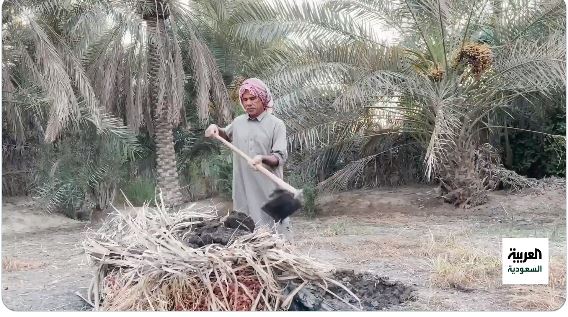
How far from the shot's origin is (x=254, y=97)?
154 inches

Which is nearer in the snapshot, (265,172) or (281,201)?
(265,172)

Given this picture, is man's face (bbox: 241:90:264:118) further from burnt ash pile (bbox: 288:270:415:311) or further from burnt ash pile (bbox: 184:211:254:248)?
burnt ash pile (bbox: 288:270:415:311)

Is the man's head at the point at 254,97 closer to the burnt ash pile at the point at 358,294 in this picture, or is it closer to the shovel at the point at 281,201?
→ the shovel at the point at 281,201

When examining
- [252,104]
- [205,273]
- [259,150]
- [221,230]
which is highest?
[252,104]

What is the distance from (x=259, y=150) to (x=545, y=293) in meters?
1.78

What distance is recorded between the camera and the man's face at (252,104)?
392cm

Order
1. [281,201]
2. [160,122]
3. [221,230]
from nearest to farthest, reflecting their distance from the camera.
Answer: [221,230] < [281,201] < [160,122]

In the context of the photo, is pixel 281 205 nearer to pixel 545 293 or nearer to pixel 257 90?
pixel 257 90

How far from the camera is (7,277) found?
13.3 ft

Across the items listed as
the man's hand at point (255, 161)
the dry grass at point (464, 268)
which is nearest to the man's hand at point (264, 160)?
the man's hand at point (255, 161)

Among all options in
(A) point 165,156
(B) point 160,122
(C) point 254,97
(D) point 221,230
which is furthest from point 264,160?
(B) point 160,122

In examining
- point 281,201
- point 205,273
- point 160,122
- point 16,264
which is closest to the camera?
point 205,273

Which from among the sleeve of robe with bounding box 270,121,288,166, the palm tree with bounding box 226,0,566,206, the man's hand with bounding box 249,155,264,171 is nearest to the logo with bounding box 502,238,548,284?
the sleeve of robe with bounding box 270,121,288,166

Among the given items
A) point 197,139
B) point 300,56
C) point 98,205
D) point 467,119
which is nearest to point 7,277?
point 98,205
